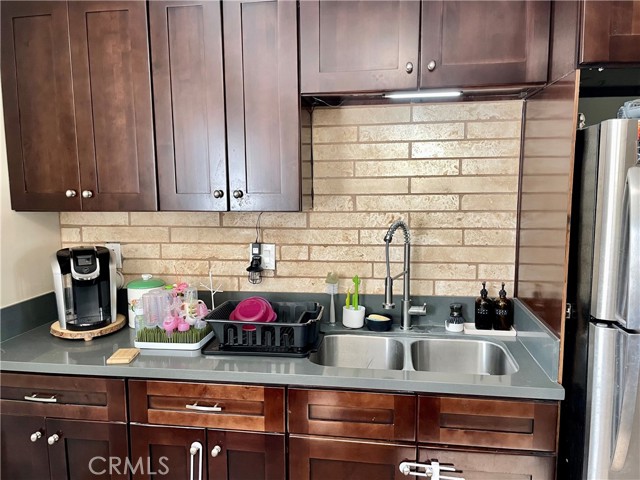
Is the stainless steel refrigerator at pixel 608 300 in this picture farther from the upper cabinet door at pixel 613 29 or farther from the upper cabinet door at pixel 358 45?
the upper cabinet door at pixel 358 45

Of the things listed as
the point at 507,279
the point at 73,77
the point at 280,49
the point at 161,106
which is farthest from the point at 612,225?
the point at 73,77

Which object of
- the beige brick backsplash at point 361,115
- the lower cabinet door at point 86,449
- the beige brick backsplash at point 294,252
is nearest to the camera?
the lower cabinet door at point 86,449

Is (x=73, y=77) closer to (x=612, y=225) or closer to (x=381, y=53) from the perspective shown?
(x=381, y=53)

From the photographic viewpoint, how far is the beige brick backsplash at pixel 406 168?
6.25 feet

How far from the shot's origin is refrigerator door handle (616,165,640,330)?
1.19 meters

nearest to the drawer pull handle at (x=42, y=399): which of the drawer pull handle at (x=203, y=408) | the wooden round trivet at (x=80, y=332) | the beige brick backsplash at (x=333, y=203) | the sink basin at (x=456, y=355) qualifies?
the wooden round trivet at (x=80, y=332)

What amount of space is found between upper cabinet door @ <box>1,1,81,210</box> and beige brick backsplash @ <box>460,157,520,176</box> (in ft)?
5.51

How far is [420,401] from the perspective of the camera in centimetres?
143

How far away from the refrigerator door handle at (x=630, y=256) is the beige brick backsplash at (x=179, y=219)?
1.62m

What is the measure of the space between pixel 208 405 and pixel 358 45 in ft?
4.71

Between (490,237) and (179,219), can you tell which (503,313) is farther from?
(179,219)

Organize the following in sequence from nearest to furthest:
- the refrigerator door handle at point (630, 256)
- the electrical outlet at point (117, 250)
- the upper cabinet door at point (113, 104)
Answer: the refrigerator door handle at point (630, 256) < the upper cabinet door at point (113, 104) < the electrical outlet at point (117, 250)

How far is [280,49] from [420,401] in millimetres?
1372

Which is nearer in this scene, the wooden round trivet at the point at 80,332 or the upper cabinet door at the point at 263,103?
the upper cabinet door at the point at 263,103
